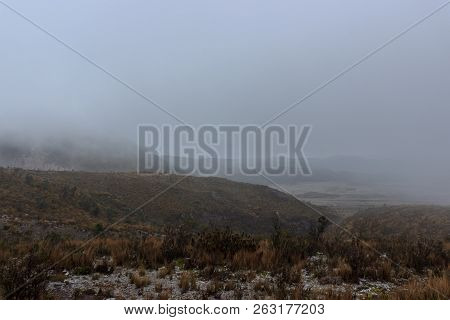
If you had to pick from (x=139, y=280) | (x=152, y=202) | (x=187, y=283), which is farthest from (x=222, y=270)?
(x=152, y=202)

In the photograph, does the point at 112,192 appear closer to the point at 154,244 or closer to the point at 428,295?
the point at 154,244

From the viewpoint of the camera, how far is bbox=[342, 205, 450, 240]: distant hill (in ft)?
96.2

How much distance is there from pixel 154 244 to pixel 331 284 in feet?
16.2

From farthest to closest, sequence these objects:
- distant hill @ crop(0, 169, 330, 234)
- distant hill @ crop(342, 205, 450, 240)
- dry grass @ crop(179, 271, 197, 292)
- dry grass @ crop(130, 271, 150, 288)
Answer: distant hill @ crop(342, 205, 450, 240) → distant hill @ crop(0, 169, 330, 234) → dry grass @ crop(130, 271, 150, 288) → dry grass @ crop(179, 271, 197, 292)

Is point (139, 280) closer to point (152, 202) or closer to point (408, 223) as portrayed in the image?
point (408, 223)

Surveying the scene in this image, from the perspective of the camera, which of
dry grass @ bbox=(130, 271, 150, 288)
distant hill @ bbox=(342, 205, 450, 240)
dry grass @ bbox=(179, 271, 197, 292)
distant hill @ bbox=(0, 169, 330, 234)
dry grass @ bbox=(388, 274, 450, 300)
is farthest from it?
distant hill @ bbox=(342, 205, 450, 240)

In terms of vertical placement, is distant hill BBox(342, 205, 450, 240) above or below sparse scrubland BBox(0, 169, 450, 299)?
below

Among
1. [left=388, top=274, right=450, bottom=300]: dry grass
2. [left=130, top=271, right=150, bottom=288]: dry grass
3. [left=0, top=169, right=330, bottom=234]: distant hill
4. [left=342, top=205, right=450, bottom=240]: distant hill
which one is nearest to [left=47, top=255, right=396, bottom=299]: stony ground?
[left=130, top=271, right=150, bottom=288]: dry grass

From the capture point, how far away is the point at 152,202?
3881 centimetres

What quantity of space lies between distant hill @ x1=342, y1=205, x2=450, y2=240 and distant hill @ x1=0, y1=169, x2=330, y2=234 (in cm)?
526

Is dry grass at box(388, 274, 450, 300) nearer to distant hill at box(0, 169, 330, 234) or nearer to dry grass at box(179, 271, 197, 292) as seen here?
dry grass at box(179, 271, 197, 292)

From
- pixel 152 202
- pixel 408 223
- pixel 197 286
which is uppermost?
pixel 152 202

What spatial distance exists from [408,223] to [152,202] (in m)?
24.1
